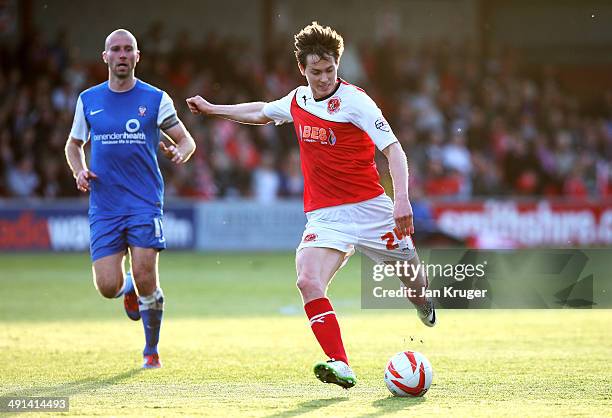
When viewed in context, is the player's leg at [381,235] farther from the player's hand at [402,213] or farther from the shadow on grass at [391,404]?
the shadow on grass at [391,404]

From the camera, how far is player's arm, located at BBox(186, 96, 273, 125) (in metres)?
8.33

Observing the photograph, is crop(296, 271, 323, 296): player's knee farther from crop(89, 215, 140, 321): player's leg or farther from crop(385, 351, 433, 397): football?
crop(89, 215, 140, 321): player's leg

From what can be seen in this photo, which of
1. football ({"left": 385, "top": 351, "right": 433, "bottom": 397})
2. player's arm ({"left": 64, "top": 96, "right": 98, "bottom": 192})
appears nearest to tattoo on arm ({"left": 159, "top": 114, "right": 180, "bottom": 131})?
player's arm ({"left": 64, "top": 96, "right": 98, "bottom": 192})

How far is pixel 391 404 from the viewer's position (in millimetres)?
6945

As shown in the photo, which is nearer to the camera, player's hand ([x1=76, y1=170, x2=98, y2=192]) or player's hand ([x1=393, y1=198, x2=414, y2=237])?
player's hand ([x1=393, y1=198, x2=414, y2=237])

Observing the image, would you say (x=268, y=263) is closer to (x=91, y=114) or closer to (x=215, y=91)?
(x=215, y=91)

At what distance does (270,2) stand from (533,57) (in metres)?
7.78

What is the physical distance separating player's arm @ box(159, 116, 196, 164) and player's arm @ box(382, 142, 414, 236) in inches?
70.7

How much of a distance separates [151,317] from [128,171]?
1156 millimetres

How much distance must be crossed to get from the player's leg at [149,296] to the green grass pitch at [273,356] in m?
0.20

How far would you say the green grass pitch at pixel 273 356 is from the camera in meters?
6.91

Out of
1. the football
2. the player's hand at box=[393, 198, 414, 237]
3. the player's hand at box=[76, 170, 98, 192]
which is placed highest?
the player's hand at box=[76, 170, 98, 192]

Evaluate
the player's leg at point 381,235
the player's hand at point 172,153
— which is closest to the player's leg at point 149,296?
the player's hand at point 172,153

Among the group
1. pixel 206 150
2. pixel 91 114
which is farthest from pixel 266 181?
pixel 91 114
